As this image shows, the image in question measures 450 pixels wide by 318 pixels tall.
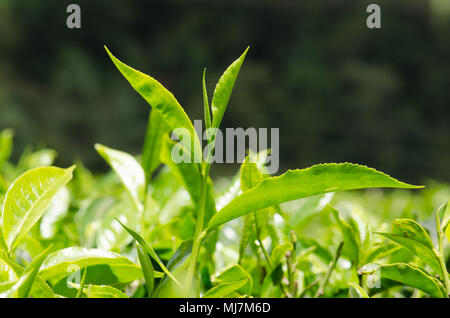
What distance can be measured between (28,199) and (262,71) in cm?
980

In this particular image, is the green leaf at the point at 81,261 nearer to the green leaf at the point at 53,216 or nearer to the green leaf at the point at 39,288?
the green leaf at the point at 39,288

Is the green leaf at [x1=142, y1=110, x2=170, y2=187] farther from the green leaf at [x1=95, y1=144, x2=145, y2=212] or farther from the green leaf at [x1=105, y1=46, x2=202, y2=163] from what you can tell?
the green leaf at [x1=105, y1=46, x2=202, y2=163]

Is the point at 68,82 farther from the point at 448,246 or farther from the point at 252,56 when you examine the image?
the point at 448,246

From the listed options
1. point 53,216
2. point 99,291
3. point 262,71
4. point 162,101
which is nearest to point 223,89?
point 162,101

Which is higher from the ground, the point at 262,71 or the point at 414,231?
the point at 262,71

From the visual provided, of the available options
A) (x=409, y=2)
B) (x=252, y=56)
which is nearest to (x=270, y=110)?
(x=252, y=56)

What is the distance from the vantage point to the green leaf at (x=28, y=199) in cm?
29

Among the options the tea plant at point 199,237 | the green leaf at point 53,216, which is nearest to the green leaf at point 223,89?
the tea plant at point 199,237

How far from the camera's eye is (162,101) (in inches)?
10.4

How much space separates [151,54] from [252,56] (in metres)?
2.42

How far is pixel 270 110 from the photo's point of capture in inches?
375

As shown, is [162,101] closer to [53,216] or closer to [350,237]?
[350,237]

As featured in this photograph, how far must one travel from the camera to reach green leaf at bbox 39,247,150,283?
10.6 inches

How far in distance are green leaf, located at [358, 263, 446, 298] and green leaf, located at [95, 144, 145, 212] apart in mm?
233
